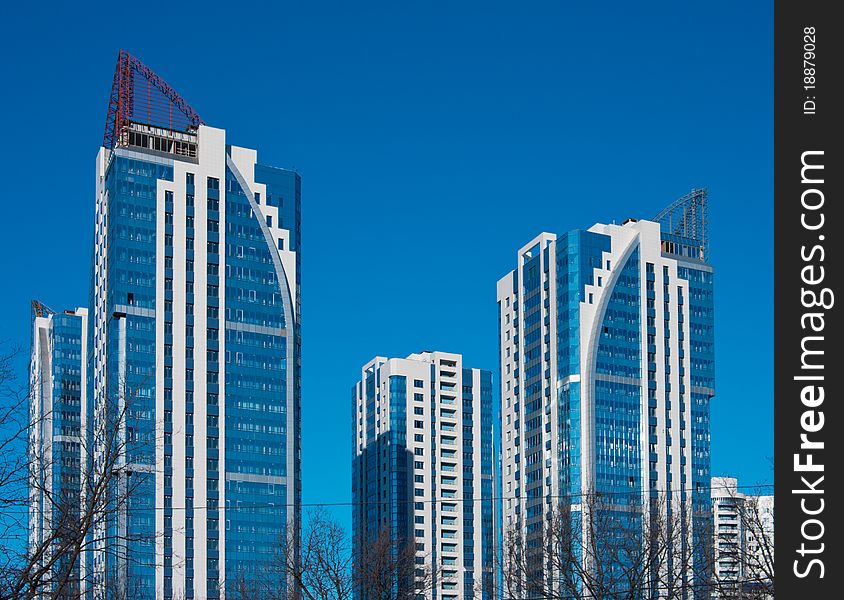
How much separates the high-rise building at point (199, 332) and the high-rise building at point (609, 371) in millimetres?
35827

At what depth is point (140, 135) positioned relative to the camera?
140 m

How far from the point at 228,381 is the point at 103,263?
18129 mm

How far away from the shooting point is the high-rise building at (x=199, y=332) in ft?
430

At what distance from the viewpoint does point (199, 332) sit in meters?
137

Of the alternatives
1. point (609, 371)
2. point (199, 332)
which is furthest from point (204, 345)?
point (609, 371)

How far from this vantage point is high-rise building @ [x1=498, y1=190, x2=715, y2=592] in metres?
159

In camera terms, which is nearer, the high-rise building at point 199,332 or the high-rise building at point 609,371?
the high-rise building at point 199,332

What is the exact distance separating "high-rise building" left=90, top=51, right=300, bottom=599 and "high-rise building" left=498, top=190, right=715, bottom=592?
35827 mm

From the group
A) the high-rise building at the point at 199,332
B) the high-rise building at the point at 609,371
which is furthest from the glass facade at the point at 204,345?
the high-rise building at the point at 609,371

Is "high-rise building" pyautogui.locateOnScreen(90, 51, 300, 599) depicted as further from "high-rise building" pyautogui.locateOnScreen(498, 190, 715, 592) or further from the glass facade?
"high-rise building" pyautogui.locateOnScreen(498, 190, 715, 592)

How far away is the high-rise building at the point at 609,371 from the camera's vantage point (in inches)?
6250

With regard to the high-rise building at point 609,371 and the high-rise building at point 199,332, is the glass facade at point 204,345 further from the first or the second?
the high-rise building at point 609,371
